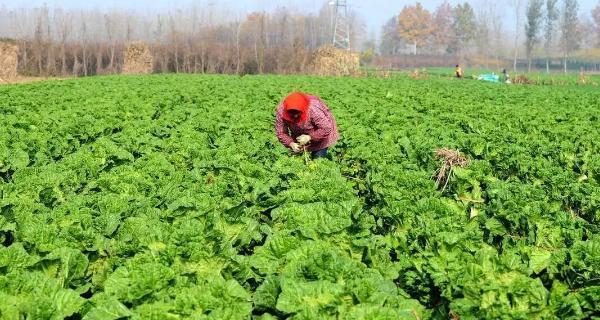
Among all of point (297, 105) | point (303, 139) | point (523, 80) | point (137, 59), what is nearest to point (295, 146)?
point (303, 139)

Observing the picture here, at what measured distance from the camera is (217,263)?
4.12 m

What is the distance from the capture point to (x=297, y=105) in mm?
7492

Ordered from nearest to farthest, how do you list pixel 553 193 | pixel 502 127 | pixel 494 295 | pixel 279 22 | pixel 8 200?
pixel 494 295 → pixel 8 200 → pixel 553 193 → pixel 502 127 → pixel 279 22

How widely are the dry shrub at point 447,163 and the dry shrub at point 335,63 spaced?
4042 cm

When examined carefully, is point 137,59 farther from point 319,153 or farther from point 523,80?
point 319,153

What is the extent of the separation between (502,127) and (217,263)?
973 cm

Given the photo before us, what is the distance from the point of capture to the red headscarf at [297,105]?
748 cm

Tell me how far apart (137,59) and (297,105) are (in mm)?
42996

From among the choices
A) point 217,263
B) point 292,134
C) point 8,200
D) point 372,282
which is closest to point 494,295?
point 372,282

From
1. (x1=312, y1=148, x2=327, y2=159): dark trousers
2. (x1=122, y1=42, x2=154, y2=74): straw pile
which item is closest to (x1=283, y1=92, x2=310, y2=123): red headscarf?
(x1=312, y1=148, x2=327, y2=159): dark trousers

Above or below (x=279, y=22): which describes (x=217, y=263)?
below

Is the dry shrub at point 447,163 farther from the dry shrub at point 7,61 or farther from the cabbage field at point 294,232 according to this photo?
the dry shrub at point 7,61

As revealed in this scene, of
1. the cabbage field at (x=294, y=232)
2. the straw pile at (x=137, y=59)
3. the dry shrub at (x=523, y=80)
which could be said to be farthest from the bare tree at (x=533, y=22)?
the cabbage field at (x=294, y=232)

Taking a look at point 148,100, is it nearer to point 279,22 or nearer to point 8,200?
point 8,200
